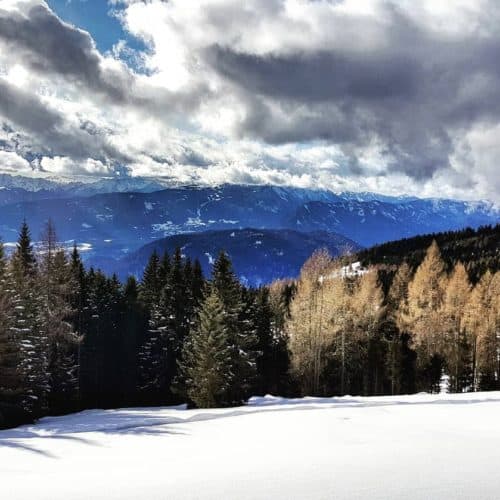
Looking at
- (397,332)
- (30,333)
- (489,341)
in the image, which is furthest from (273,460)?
(397,332)

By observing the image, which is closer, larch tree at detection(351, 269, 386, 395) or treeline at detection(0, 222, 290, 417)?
treeline at detection(0, 222, 290, 417)

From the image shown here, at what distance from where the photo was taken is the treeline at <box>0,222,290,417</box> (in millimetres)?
30453

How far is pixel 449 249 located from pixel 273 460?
15857 cm

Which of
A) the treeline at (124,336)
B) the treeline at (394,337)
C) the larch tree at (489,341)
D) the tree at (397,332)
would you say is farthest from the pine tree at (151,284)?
the larch tree at (489,341)

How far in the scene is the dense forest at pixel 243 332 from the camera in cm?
3609

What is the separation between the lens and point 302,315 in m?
48.3

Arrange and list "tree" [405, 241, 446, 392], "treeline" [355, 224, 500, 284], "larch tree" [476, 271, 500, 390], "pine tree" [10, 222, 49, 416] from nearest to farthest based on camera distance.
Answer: "pine tree" [10, 222, 49, 416]
"larch tree" [476, 271, 500, 390]
"tree" [405, 241, 446, 392]
"treeline" [355, 224, 500, 284]

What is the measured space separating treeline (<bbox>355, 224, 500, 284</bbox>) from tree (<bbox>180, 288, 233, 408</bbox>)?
10639cm

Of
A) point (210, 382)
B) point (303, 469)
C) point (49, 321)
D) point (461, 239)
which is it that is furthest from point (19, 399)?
point (461, 239)

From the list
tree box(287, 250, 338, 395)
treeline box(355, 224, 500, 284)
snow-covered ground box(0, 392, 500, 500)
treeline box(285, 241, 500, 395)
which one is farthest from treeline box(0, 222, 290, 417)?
treeline box(355, 224, 500, 284)

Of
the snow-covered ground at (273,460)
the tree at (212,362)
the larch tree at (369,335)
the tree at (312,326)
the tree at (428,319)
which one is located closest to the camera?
the snow-covered ground at (273,460)

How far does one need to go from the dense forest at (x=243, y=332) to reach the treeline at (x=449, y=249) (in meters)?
76.1

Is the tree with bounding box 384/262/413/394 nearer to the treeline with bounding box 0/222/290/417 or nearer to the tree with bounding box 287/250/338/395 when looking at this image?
the tree with bounding box 287/250/338/395

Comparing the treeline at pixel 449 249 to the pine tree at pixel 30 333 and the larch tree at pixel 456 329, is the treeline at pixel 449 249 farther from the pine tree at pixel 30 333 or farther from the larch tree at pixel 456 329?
the pine tree at pixel 30 333
